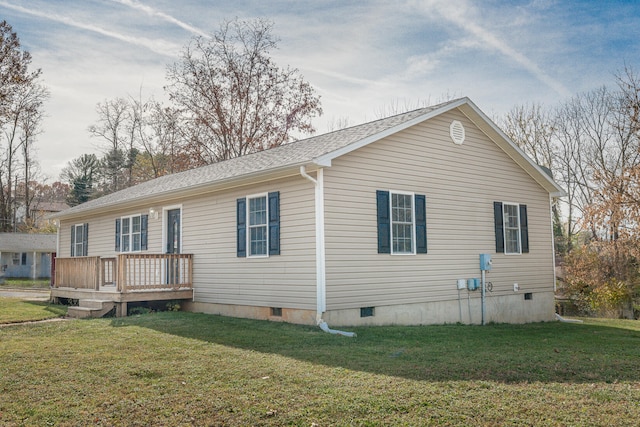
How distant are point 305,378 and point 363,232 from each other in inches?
201

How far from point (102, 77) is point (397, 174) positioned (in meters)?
9.16

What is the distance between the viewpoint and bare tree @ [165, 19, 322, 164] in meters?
30.7

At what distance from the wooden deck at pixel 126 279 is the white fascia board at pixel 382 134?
497 cm

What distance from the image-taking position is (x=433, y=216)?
12.5m

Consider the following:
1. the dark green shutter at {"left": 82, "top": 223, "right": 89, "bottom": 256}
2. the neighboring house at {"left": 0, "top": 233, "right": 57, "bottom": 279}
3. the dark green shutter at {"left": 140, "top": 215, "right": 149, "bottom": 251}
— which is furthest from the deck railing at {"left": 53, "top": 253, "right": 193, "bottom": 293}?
the neighboring house at {"left": 0, "top": 233, "right": 57, "bottom": 279}

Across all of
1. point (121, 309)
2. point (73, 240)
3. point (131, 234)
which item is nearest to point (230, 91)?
point (73, 240)

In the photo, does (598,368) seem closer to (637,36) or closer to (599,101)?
(637,36)

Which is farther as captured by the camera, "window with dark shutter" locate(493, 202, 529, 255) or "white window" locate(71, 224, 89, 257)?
"white window" locate(71, 224, 89, 257)

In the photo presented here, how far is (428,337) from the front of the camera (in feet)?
31.8

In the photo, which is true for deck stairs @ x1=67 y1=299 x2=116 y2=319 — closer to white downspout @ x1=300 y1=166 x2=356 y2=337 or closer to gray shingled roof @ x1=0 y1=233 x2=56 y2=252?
white downspout @ x1=300 y1=166 x2=356 y2=337

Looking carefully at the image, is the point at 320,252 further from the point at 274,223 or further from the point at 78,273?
the point at 78,273

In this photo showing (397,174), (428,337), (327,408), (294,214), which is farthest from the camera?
(397,174)

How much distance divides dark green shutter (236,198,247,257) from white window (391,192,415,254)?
3096 millimetres

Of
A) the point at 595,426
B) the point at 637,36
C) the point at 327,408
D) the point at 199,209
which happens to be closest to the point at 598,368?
the point at 595,426
